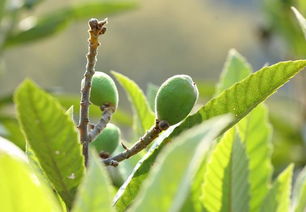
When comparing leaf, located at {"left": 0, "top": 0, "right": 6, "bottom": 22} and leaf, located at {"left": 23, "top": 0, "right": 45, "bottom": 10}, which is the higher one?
leaf, located at {"left": 0, "top": 0, "right": 6, "bottom": 22}

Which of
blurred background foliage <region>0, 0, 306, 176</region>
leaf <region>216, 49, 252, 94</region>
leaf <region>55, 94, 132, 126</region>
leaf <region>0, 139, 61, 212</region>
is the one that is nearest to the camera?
leaf <region>0, 139, 61, 212</region>

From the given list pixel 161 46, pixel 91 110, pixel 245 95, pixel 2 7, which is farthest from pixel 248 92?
pixel 161 46

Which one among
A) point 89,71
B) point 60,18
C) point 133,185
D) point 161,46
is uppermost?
point 60,18

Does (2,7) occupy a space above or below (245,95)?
above

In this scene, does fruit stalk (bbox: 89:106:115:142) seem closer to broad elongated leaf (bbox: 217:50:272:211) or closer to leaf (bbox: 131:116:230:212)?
broad elongated leaf (bbox: 217:50:272:211)

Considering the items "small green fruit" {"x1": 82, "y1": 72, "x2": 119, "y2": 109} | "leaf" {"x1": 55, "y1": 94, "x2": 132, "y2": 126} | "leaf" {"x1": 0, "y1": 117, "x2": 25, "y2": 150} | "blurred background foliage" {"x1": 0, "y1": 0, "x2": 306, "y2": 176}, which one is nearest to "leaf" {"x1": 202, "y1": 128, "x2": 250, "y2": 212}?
"small green fruit" {"x1": 82, "y1": 72, "x2": 119, "y2": 109}

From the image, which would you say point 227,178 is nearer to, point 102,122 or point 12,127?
point 102,122
